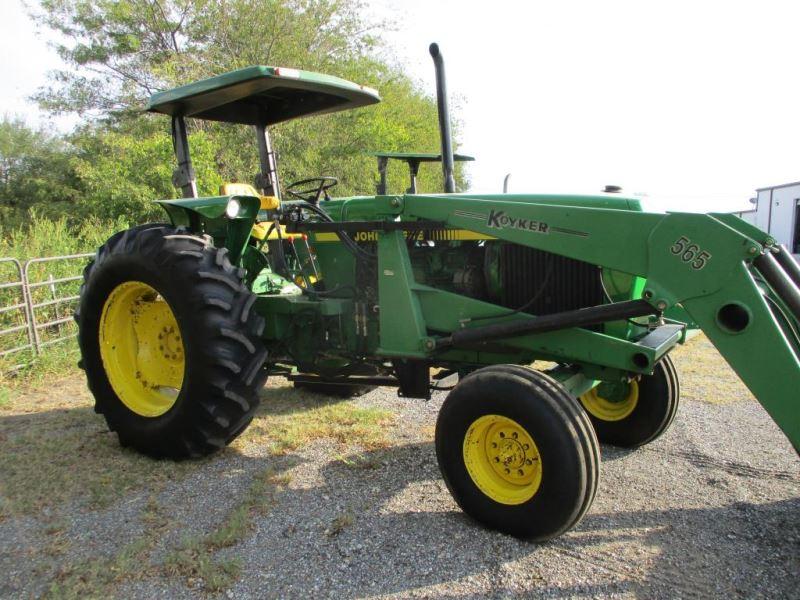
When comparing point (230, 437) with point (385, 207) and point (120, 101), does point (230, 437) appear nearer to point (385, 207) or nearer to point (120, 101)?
point (385, 207)

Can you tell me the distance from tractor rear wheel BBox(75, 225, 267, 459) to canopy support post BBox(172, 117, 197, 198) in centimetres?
48

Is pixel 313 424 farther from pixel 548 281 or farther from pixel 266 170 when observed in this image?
pixel 548 281

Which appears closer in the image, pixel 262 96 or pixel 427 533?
pixel 427 533

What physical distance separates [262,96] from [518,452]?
9.80ft

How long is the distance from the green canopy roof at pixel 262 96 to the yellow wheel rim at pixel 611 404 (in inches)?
103

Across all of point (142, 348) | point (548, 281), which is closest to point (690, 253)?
point (548, 281)

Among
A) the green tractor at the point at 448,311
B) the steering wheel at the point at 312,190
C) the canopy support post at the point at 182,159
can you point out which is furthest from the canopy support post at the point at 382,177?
the canopy support post at the point at 182,159

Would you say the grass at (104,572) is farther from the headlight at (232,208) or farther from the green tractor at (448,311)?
the headlight at (232,208)

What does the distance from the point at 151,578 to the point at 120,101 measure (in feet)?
58.0

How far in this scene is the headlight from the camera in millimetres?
3678

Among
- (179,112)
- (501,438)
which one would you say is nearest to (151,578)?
(501,438)

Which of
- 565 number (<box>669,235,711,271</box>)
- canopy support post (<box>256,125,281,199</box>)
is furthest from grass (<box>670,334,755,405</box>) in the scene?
canopy support post (<box>256,125,281,199</box>)

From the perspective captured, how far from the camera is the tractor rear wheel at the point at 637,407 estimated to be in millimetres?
3764

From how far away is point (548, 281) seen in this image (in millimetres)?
3316
